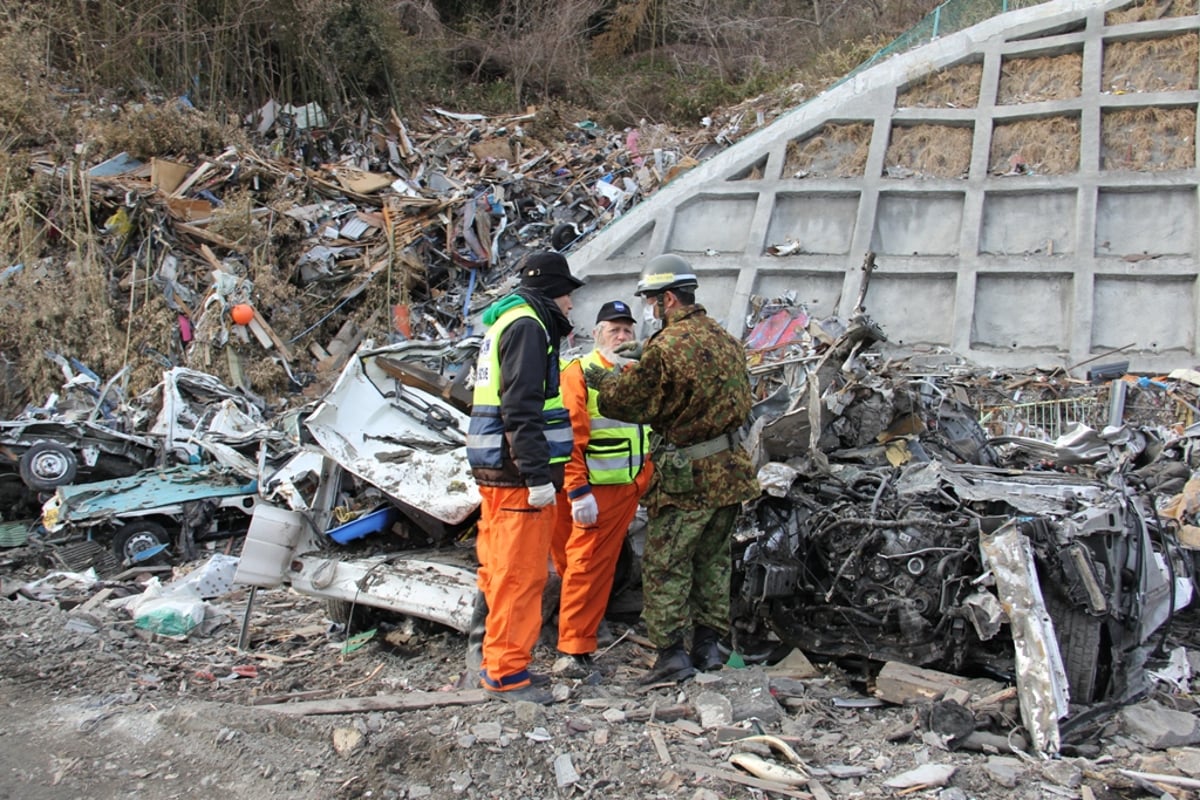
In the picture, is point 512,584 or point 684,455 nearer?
point 512,584

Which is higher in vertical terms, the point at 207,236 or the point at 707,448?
the point at 207,236

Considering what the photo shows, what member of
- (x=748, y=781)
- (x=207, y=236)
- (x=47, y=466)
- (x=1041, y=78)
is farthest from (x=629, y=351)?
(x=1041, y=78)

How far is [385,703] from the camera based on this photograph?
401 cm

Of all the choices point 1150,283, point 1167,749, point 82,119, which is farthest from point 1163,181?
point 82,119

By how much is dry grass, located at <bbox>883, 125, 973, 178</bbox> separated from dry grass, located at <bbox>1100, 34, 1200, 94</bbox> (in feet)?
5.97

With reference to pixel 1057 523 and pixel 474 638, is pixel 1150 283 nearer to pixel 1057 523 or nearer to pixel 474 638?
pixel 1057 523

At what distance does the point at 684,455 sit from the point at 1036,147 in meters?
8.85

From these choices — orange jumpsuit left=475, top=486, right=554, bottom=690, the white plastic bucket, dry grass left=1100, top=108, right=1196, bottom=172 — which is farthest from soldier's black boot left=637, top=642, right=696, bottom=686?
dry grass left=1100, top=108, right=1196, bottom=172

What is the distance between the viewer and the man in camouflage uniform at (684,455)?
440cm

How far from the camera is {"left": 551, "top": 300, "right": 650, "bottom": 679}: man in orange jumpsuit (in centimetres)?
471

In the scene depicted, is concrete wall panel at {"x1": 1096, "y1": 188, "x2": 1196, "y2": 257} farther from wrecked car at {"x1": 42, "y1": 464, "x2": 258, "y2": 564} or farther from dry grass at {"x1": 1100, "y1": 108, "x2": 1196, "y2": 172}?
wrecked car at {"x1": 42, "y1": 464, "x2": 258, "y2": 564}

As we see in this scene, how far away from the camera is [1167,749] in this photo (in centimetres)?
385

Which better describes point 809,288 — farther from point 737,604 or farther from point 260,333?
point 737,604

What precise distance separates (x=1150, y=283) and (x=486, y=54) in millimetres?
12925
